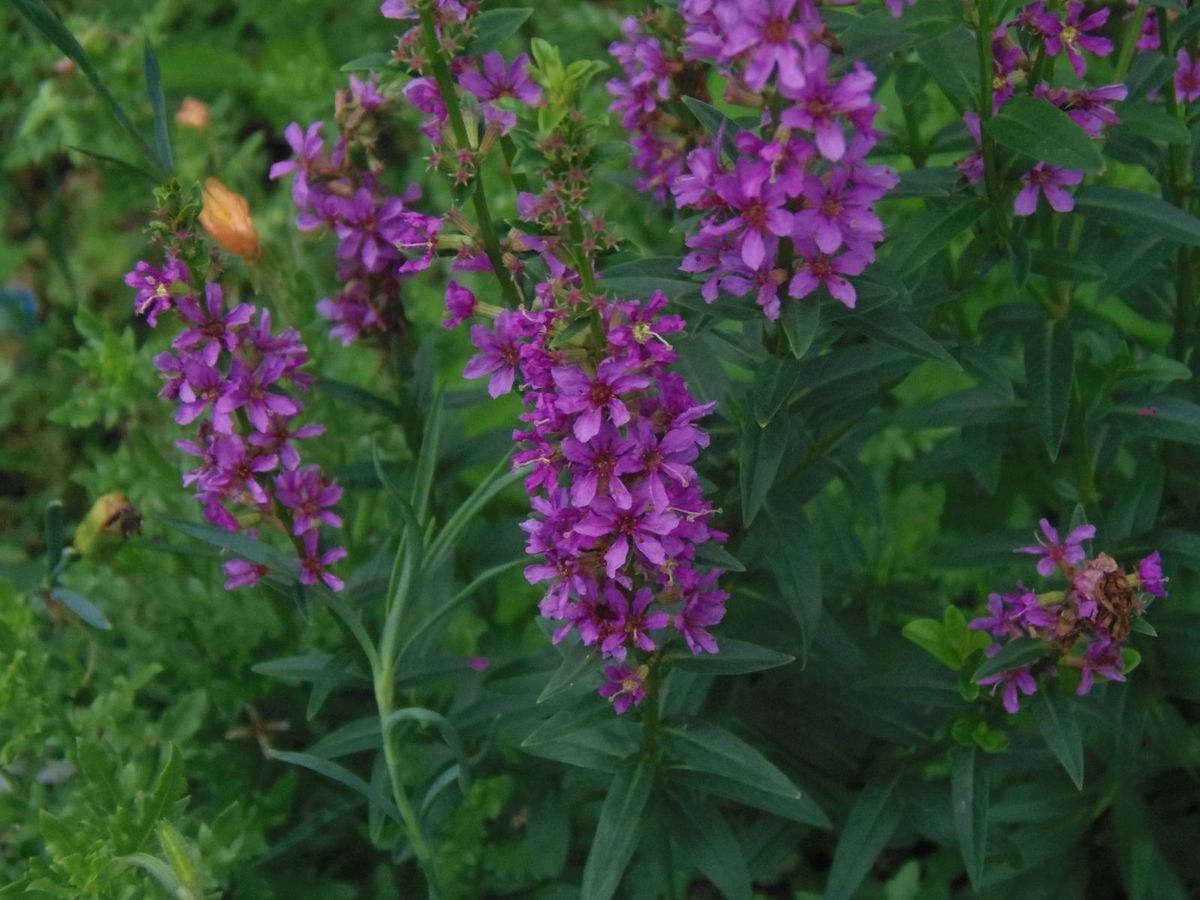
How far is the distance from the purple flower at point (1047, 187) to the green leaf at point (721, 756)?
0.94 metres

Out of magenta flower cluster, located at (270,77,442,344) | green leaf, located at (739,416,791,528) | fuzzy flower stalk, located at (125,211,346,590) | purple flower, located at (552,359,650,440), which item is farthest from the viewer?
magenta flower cluster, located at (270,77,442,344)

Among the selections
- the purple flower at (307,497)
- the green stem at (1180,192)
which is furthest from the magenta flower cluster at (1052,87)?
the purple flower at (307,497)

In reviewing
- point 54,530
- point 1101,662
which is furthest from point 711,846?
point 54,530

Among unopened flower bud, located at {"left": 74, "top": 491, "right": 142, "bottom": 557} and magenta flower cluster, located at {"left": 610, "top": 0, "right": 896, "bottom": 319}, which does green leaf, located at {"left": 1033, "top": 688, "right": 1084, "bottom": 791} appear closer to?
magenta flower cluster, located at {"left": 610, "top": 0, "right": 896, "bottom": 319}

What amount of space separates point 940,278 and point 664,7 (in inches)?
25.7

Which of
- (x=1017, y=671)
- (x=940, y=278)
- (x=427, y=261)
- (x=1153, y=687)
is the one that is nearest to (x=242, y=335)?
(x=427, y=261)

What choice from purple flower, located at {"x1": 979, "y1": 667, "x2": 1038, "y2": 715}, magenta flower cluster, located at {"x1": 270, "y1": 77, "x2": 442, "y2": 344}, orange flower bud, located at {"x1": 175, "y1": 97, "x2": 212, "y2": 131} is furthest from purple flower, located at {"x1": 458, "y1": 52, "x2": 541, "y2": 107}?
orange flower bud, located at {"x1": 175, "y1": 97, "x2": 212, "y2": 131}

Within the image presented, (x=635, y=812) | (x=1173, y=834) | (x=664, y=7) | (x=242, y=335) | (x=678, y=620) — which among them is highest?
(x=664, y=7)

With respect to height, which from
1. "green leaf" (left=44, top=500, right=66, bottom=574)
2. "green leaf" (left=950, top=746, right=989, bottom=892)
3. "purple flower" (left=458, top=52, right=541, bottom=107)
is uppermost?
"purple flower" (left=458, top=52, right=541, bottom=107)

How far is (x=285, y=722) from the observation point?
9.62 feet

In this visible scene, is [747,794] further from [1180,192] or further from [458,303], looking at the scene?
[1180,192]

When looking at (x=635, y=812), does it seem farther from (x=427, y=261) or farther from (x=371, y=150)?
(x=371, y=150)

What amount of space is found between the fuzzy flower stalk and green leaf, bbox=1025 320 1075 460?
121cm

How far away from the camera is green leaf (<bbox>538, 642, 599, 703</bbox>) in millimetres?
2017
